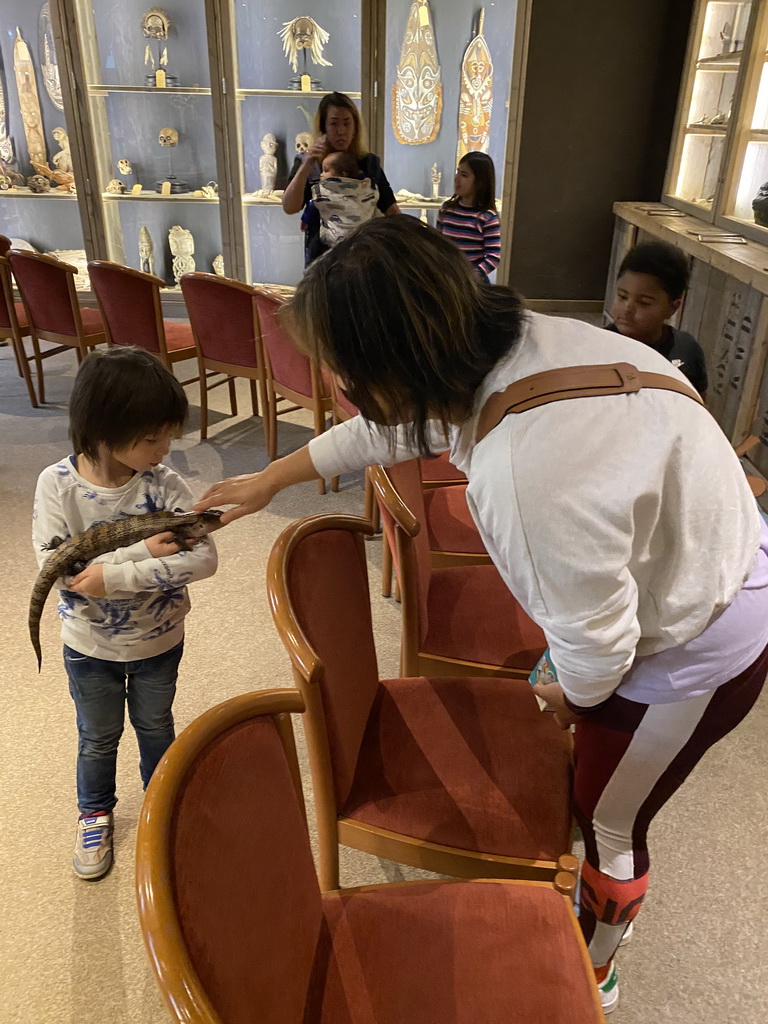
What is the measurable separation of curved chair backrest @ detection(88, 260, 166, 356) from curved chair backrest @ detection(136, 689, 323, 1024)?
2848 mm

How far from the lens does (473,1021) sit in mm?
848

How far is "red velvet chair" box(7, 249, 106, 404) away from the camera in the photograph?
3490mm

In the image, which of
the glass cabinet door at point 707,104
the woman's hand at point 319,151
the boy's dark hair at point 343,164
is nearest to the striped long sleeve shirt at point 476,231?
the boy's dark hair at point 343,164

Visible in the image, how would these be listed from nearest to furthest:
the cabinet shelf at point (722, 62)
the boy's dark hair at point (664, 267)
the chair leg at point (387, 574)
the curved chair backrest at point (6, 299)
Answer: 1. the boy's dark hair at point (664, 267)
2. the chair leg at point (387, 574)
3. the curved chair backrest at point (6, 299)
4. the cabinet shelf at point (722, 62)

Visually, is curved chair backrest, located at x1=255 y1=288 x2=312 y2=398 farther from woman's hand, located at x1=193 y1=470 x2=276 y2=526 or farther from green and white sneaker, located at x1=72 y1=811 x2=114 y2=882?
green and white sneaker, located at x1=72 y1=811 x2=114 y2=882

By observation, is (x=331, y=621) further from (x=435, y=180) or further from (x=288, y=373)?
(x=435, y=180)

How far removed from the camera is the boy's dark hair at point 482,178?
3.49 m

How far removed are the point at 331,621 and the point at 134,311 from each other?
9.15 feet

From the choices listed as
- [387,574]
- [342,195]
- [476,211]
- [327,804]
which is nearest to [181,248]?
[342,195]

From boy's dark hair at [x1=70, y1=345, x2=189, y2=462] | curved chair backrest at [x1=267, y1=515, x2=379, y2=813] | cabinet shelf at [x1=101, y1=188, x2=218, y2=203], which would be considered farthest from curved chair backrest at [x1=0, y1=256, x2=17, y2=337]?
curved chair backrest at [x1=267, y1=515, x2=379, y2=813]

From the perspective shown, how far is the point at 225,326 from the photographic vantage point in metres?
3.29

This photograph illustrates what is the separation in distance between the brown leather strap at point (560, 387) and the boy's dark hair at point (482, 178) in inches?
118

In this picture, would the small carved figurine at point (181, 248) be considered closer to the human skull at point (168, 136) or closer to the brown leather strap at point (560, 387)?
the human skull at point (168, 136)

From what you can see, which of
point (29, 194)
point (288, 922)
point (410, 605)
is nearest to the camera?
point (288, 922)
